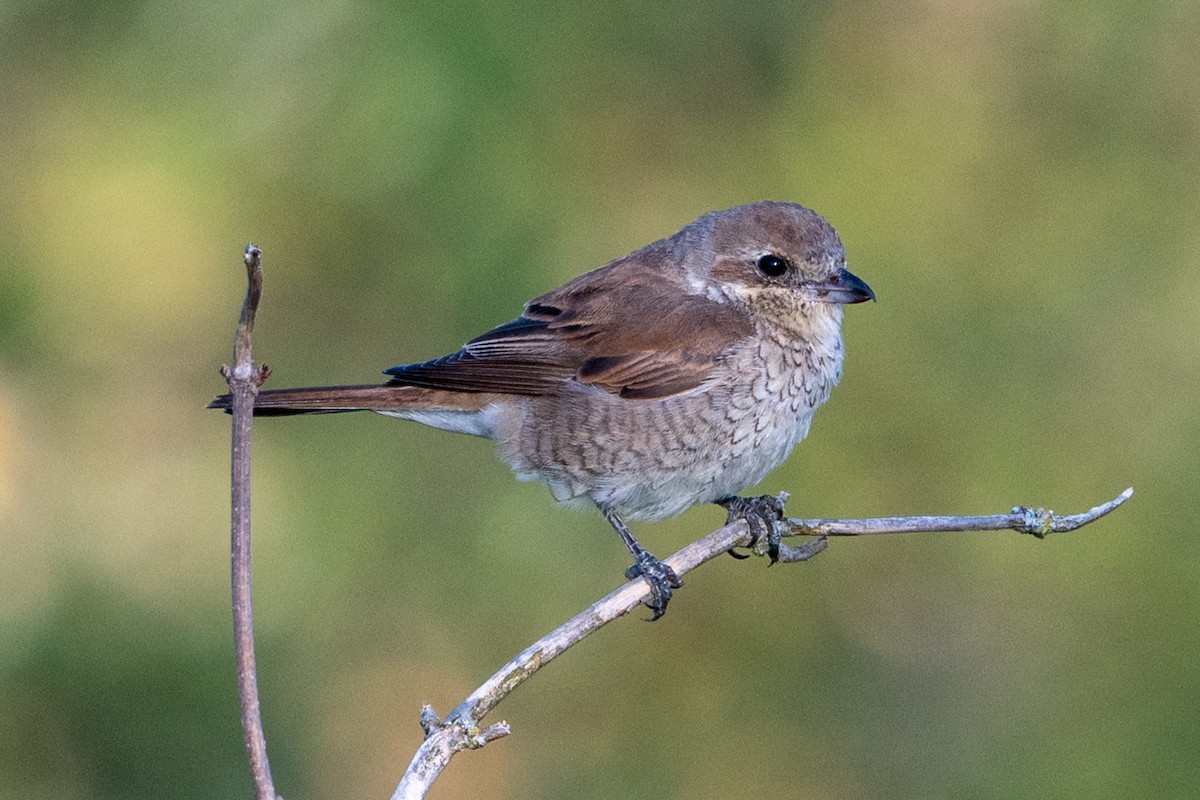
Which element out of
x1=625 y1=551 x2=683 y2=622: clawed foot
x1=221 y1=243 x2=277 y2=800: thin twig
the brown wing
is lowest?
x1=221 y1=243 x2=277 y2=800: thin twig

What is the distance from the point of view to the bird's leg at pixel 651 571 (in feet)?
10.8

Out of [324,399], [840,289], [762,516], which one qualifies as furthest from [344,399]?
[840,289]

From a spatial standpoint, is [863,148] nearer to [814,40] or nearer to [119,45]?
[814,40]

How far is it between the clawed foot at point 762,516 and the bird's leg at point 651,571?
17 centimetres

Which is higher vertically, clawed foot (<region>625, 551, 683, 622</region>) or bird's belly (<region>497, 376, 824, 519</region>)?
bird's belly (<region>497, 376, 824, 519</region>)

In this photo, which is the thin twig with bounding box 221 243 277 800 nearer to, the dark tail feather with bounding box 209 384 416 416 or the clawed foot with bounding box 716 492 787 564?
the clawed foot with bounding box 716 492 787 564

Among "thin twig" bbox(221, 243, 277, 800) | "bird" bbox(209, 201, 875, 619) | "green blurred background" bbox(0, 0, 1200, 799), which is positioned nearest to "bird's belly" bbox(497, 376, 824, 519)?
"bird" bbox(209, 201, 875, 619)

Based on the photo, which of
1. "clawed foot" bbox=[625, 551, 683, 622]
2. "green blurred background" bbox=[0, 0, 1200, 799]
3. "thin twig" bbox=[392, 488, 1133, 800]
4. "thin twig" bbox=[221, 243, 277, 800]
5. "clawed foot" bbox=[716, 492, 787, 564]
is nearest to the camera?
"thin twig" bbox=[221, 243, 277, 800]

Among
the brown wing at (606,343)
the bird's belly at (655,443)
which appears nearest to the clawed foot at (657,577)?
the bird's belly at (655,443)

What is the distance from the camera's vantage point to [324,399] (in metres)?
3.47

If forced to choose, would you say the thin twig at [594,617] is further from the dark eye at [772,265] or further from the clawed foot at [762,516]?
the dark eye at [772,265]

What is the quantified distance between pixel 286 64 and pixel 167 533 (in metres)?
1.54

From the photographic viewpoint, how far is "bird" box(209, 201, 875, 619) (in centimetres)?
347

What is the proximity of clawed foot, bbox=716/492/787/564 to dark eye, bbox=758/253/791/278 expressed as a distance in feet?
1.89
